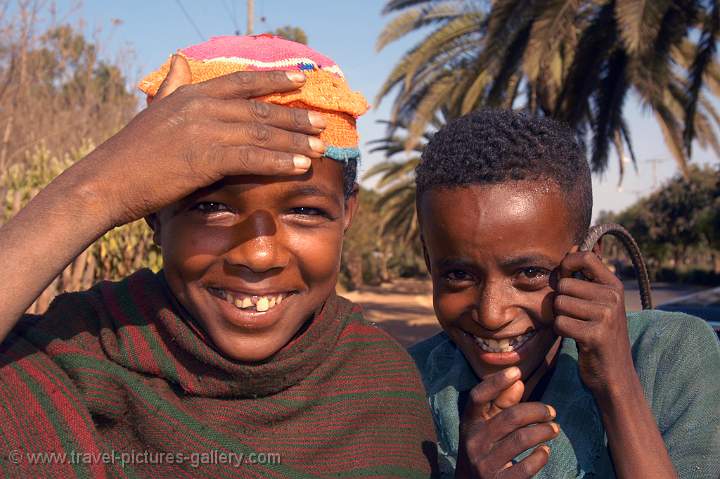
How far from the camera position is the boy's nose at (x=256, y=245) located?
5.16 ft

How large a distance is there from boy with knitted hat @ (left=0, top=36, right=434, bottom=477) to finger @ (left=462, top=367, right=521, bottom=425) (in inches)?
8.3

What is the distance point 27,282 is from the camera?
124cm

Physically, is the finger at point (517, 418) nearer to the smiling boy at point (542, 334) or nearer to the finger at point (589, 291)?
the smiling boy at point (542, 334)

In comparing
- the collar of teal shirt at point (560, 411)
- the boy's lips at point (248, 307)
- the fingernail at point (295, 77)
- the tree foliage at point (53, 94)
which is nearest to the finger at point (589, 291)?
the collar of teal shirt at point (560, 411)

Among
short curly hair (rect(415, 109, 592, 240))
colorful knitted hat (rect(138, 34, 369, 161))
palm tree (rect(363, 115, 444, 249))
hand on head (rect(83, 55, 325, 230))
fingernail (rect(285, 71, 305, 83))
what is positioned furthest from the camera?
palm tree (rect(363, 115, 444, 249))

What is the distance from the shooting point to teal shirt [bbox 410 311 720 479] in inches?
68.2

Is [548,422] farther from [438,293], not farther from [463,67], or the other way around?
[463,67]

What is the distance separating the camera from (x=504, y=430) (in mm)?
1669

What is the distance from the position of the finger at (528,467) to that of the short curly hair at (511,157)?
2.10 ft

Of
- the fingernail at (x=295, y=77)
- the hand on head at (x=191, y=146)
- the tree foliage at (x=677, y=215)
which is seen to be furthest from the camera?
the tree foliage at (x=677, y=215)

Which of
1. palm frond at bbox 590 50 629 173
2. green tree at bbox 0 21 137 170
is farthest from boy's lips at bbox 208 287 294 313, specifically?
palm frond at bbox 590 50 629 173

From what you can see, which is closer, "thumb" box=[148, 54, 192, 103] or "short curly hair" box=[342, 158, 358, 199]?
"thumb" box=[148, 54, 192, 103]

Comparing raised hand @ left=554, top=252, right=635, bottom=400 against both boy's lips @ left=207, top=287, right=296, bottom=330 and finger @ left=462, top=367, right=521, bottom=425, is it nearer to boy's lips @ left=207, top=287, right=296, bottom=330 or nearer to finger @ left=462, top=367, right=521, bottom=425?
finger @ left=462, top=367, right=521, bottom=425

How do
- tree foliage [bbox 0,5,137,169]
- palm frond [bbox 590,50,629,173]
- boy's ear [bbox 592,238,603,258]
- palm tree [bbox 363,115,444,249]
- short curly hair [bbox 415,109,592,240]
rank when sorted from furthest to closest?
palm tree [bbox 363,115,444,249] < palm frond [bbox 590,50,629,173] < tree foliage [bbox 0,5,137,169] < boy's ear [bbox 592,238,603,258] < short curly hair [bbox 415,109,592,240]
